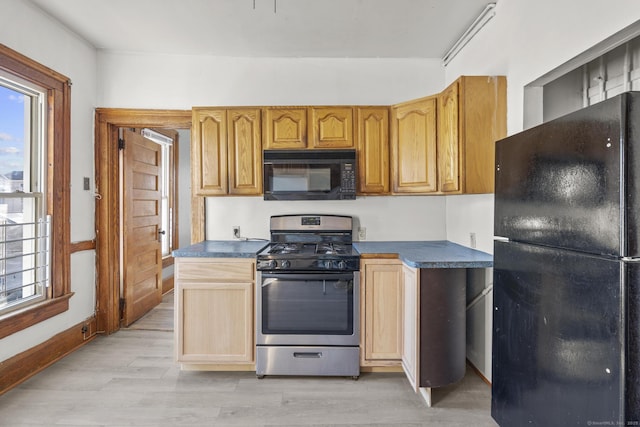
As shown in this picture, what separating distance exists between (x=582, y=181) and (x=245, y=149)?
225 cm

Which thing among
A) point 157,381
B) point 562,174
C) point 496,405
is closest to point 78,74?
point 157,381

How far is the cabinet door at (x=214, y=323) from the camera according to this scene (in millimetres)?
2352

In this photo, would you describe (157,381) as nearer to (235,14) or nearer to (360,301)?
(360,301)

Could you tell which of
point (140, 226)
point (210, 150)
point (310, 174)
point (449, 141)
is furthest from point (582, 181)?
point (140, 226)

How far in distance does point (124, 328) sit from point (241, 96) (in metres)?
2.52

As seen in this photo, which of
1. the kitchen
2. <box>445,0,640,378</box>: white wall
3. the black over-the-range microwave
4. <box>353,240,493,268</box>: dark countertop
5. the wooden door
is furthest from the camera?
the wooden door

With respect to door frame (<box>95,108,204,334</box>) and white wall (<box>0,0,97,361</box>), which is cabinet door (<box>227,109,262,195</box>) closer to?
door frame (<box>95,108,204,334</box>)

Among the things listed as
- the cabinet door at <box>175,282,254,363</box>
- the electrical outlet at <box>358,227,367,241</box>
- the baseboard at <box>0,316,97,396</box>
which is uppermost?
the electrical outlet at <box>358,227,367,241</box>

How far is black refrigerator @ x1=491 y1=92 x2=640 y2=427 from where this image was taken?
912 millimetres

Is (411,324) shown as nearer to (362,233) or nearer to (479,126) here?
(362,233)

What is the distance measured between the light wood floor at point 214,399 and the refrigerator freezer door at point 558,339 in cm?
58

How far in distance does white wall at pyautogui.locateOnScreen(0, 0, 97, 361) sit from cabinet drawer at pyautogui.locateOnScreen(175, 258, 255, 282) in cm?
116

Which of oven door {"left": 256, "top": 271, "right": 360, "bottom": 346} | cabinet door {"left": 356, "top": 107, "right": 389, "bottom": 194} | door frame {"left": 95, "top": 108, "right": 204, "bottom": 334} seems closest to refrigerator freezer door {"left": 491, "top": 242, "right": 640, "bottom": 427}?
oven door {"left": 256, "top": 271, "right": 360, "bottom": 346}

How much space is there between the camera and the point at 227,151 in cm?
270
